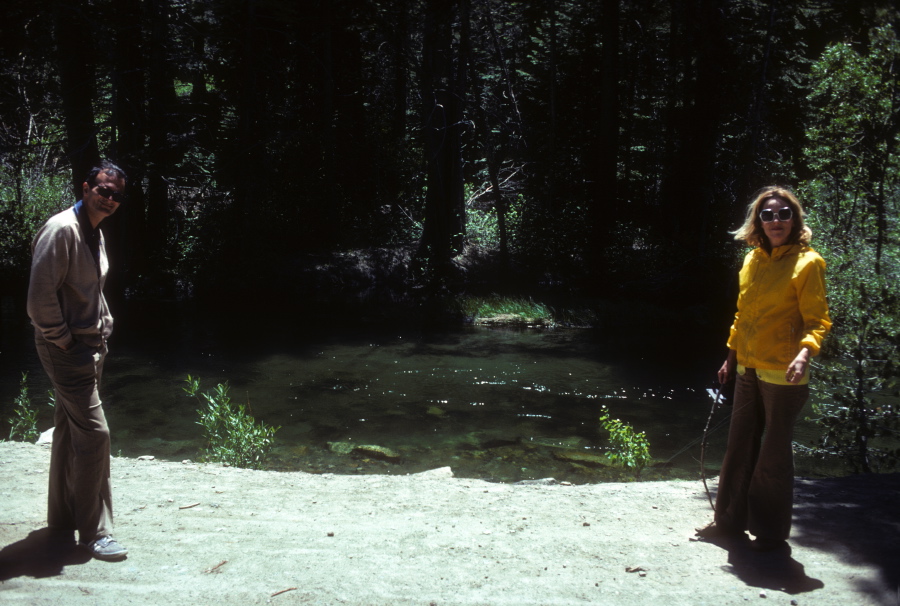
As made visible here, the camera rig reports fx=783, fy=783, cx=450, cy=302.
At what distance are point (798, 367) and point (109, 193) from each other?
3962 mm

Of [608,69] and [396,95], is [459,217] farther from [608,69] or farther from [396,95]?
[396,95]

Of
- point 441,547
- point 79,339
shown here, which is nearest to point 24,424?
point 79,339

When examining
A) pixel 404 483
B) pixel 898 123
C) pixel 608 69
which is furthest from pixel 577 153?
pixel 404 483

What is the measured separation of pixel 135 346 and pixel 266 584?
12.1 m

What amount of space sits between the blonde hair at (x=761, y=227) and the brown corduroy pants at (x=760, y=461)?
797 mm

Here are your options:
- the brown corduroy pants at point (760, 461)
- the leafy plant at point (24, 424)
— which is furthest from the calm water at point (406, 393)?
the brown corduroy pants at point (760, 461)

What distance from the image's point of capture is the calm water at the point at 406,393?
9.17 meters

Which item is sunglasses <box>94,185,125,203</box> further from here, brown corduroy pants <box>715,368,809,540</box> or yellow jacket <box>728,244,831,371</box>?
brown corduroy pants <box>715,368,809,540</box>

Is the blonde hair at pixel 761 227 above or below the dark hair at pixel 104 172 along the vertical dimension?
below

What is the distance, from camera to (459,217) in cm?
2273

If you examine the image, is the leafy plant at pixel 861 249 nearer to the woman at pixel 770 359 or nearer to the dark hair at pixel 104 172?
the woman at pixel 770 359

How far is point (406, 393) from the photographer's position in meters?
12.3

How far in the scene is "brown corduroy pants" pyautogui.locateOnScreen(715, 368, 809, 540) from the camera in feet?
14.9

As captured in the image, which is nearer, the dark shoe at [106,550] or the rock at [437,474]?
the dark shoe at [106,550]
